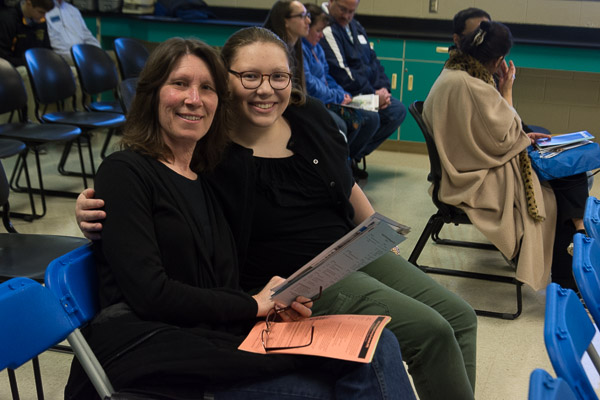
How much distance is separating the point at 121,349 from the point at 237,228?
0.47 metres

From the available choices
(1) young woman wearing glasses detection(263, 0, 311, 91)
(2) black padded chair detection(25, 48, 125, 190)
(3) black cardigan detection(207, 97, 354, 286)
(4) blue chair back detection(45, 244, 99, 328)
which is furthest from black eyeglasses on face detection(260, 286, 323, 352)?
(2) black padded chair detection(25, 48, 125, 190)

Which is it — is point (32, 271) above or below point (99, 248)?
below

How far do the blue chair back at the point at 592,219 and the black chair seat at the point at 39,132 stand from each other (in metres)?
3.16

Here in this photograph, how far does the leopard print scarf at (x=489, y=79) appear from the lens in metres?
3.02

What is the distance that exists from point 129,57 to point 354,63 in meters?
1.75

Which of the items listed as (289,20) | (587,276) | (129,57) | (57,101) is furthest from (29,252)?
(129,57)

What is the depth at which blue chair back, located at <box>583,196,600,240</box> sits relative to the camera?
1.85 m

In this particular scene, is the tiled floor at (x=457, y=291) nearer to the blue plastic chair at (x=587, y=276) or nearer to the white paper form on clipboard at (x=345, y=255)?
the blue plastic chair at (x=587, y=276)

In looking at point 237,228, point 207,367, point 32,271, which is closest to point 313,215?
point 237,228

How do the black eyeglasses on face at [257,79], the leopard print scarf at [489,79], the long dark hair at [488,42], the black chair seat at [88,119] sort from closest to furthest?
the black eyeglasses on face at [257,79] < the leopard print scarf at [489,79] < the long dark hair at [488,42] < the black chair seat at [88,119]

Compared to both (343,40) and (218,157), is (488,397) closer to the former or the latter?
(218,157)

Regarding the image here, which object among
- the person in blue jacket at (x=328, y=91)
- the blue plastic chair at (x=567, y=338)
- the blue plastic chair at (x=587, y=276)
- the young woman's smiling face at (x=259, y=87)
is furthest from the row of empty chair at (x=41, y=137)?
the person in blue jacket at (x=328, y=91)

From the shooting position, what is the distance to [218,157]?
1835mm

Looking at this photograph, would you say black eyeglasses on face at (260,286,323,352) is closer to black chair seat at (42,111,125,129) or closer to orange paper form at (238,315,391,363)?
orange paper form at (238,315,391,363)
